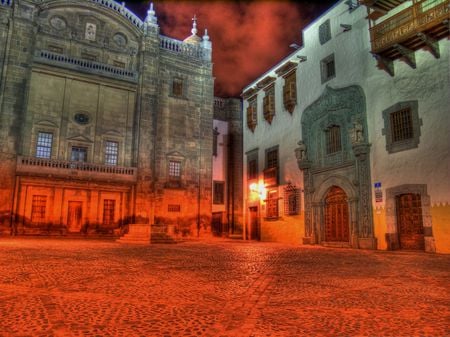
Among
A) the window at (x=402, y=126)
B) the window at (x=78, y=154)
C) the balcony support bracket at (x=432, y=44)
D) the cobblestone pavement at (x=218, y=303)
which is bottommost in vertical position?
the cobblestone pavement at (x=218, y=303)

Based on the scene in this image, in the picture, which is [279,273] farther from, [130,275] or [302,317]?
[302,317]

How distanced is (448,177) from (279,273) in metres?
8.91

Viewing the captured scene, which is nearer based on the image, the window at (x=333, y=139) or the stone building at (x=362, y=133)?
the stone building at (x=362, y=133)

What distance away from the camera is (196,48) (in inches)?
1198

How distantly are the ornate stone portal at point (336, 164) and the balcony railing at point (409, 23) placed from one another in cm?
247

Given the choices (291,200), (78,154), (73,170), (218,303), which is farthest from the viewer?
(78,154)

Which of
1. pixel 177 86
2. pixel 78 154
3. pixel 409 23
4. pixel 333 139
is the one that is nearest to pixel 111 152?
pixel 78 154

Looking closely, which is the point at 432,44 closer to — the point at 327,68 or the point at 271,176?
the point at 327,68

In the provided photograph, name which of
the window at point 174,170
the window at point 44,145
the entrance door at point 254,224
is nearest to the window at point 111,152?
the window at point 44,145

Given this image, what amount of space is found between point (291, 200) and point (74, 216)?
1401 cm

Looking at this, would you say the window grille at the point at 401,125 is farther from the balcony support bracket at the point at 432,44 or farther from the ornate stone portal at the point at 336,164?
the balcony support bracket at the point at 432,44

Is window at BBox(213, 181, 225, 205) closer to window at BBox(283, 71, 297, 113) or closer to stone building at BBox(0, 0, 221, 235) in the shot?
stone building at BBox(0, 0, 221, 235)

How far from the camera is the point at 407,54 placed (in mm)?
14227

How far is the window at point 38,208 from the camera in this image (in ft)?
74.4
